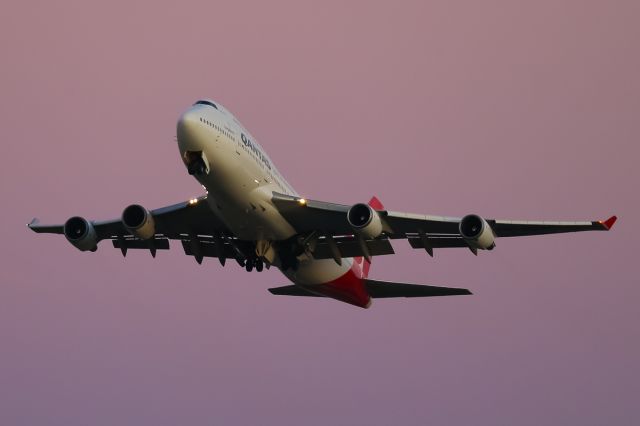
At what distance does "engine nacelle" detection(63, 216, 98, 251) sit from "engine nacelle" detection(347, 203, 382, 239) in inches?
435

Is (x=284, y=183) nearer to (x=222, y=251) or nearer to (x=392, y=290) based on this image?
(x=222, y=251)

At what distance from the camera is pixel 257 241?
42375mm

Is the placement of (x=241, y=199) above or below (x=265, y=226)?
above

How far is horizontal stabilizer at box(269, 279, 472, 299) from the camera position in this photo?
47656 mm

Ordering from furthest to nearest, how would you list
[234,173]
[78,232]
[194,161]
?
[78,232] < [234,173] < [194,161]

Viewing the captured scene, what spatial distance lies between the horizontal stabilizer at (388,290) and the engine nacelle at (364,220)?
26.2 feet

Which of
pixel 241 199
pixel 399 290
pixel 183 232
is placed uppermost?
pixel 183 232

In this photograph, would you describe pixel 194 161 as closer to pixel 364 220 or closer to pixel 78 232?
pixel 364 220

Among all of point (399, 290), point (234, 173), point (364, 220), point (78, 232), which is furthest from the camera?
point (399, 290)

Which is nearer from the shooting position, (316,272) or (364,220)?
(364,220)

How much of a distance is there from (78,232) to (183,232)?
423 cm

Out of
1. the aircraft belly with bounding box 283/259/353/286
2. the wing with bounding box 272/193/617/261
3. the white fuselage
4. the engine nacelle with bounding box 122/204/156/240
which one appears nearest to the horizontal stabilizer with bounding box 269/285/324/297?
the aircraft belly with bounding box 283/259/353/286

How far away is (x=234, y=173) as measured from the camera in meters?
38.2

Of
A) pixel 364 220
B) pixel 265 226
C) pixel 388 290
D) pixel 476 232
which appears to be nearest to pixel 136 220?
pixel 265 226
